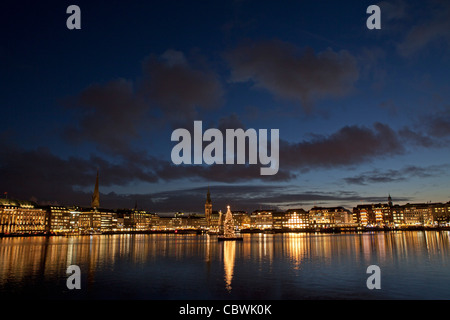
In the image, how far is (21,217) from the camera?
574 feet

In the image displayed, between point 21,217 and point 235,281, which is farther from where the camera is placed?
point 21,217

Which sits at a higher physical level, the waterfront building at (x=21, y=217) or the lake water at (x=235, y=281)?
the waterfront building at (x=21, y=217)

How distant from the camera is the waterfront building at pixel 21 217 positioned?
164750 millimetres

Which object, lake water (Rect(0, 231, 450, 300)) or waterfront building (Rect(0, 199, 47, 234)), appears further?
waterfront building (Rect(0, 199, 47, 234))

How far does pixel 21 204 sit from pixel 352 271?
196689mm

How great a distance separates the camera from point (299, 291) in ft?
76.9

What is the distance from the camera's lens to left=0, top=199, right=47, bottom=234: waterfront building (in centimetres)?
16475

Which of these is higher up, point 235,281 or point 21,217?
point 21,217

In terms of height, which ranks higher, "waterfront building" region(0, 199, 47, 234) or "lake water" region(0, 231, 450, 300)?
"waterfront building" region(0, 199, 47, 234)
